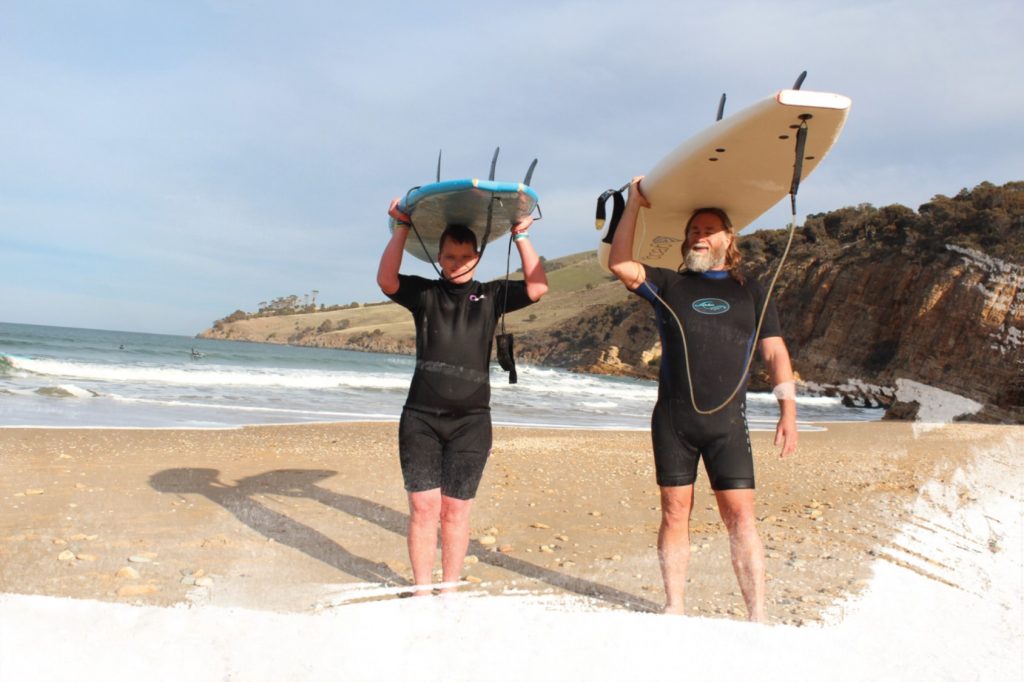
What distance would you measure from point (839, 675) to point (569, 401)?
21097 millimetres

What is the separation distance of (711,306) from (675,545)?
114cm

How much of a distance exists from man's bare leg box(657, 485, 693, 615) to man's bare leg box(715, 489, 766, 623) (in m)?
0.18

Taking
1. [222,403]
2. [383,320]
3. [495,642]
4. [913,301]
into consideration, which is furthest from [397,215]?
[383,320]

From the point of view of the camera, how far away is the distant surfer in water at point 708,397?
9.90 feet

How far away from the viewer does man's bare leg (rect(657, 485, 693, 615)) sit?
3.07 meters

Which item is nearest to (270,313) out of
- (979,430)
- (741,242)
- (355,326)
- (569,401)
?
(355,326)

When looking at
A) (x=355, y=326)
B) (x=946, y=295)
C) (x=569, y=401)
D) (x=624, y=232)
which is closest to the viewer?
(x=624, y=232)

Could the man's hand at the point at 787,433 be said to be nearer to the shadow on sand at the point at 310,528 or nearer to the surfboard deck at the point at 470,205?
the shadow on sand at the point at 310,528

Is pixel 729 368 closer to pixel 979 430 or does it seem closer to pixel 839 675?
pixel 839 675

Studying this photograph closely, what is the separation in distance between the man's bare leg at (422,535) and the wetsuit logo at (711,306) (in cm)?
156

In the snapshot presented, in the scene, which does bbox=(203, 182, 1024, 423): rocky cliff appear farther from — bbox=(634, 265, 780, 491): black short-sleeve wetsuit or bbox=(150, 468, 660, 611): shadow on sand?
bbox=(634, 265, 780, 491): black short-sleeve wetsuit

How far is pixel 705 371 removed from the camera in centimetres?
312

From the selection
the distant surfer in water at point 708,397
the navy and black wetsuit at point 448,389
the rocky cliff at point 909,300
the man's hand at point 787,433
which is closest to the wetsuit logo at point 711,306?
the distant surfer in water at point 708,397

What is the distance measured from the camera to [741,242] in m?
53.1
